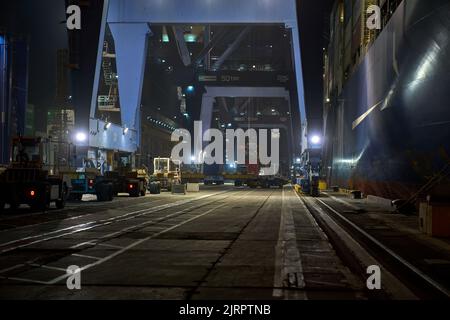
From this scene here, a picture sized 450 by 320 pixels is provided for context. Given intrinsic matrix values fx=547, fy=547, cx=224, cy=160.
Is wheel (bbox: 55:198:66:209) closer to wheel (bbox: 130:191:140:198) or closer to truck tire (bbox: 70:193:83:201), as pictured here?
truck tire (bbox: 70:193:83:201)

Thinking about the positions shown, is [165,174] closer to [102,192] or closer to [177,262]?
[102,192]

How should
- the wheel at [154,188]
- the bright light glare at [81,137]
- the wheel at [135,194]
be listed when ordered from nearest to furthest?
1. the wheel at [135,194]
2. the bright light glare at [81,137]
3. the wheel at [154,188]

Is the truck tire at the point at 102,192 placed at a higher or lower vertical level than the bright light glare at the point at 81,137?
lower

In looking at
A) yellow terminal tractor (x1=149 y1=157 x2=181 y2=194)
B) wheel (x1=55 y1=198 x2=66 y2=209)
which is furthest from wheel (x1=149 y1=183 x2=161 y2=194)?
wheel (x1=55 y1=198 x2=66 y2=209)

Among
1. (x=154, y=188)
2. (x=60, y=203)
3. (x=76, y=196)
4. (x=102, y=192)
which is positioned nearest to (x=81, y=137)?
(x=154, y=188)

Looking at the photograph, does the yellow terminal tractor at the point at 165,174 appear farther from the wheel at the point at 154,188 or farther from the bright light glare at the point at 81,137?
the bright light glare at the point at 81,137

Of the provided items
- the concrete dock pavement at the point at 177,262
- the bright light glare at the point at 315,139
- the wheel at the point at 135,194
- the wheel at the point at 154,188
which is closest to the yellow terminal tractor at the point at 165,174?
the wheel at the point at 154,188

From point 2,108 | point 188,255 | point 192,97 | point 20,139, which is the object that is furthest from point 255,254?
point 192,97

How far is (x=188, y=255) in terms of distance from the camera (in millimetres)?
11406

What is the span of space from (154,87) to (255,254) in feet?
250

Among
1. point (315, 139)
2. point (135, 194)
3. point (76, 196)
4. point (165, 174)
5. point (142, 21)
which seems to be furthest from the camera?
point (315, 139)

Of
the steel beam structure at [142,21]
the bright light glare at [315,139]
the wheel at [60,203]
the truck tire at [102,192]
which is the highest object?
the steel beam structure at [142,21]

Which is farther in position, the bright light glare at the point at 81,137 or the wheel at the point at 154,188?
the wheel at the point at 154,188
